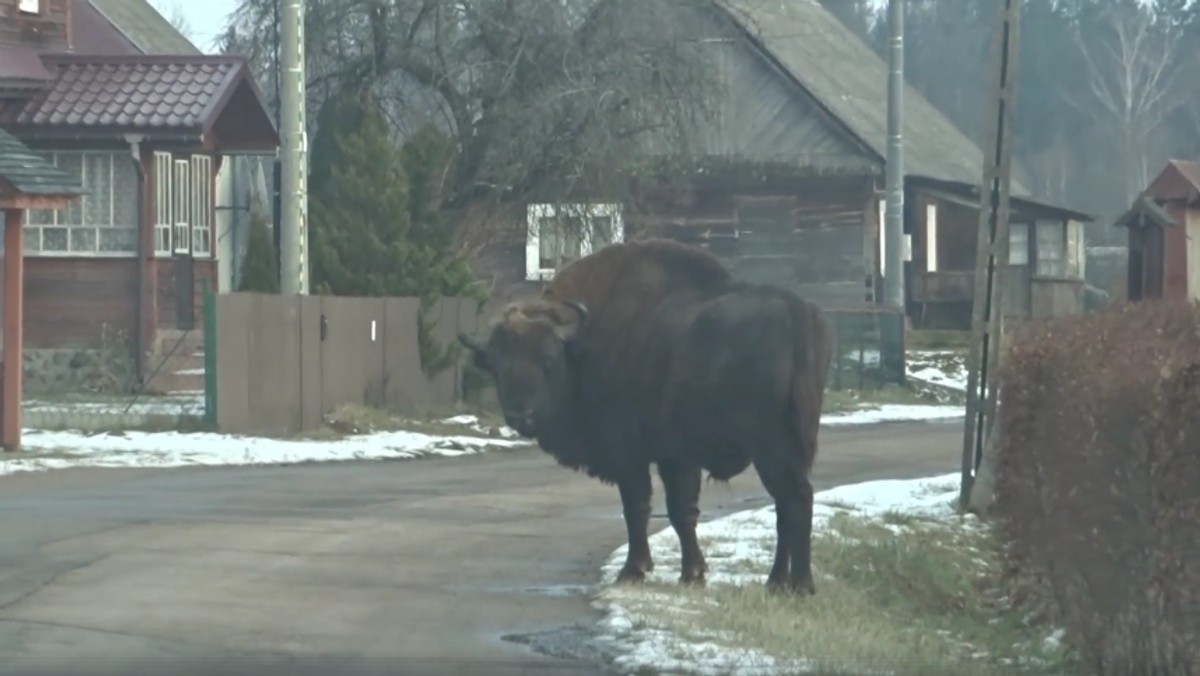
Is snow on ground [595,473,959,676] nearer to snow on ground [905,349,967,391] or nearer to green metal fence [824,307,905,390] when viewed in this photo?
green metal fence [824,307,905,390]

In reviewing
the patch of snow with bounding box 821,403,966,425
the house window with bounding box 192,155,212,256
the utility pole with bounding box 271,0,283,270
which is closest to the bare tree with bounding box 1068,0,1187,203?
the patch of snow with bounding box 821,403,966,425

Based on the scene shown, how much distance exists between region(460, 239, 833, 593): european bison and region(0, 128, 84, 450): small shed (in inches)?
384

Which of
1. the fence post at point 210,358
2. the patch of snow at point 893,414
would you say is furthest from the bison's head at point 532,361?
the patch of snow at point 893,414

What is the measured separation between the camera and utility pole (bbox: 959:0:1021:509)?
1778 centimetres

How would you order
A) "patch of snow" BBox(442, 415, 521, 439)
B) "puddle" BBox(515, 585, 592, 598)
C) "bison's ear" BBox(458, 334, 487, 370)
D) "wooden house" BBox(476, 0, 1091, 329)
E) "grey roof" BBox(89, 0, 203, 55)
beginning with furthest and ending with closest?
"wooden house" BBox(476, 0, 1091, 329) → "grey roof" BBox(89, 0, 203, 55) → "patch of snow" BBox(442, 415, 521, 439) → "bison's ear" BBox(458, 334, 487, 370) → "puddle" BBox(515, 585, 592, 598)

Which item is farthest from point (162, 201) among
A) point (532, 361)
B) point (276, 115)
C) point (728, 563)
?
point (532, 361)

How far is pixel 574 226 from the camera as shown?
110 feet

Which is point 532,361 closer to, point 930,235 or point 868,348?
point 868,348

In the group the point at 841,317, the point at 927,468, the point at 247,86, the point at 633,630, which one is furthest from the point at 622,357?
the point at 841,317

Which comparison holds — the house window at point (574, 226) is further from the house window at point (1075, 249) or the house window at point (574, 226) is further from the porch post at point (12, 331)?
the house window at point (1075, 249)

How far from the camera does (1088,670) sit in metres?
10.6

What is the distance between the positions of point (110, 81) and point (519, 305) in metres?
18.3

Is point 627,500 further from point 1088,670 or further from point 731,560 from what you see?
point 1088,670

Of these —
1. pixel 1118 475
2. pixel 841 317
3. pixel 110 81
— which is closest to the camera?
pixel 1118 475
